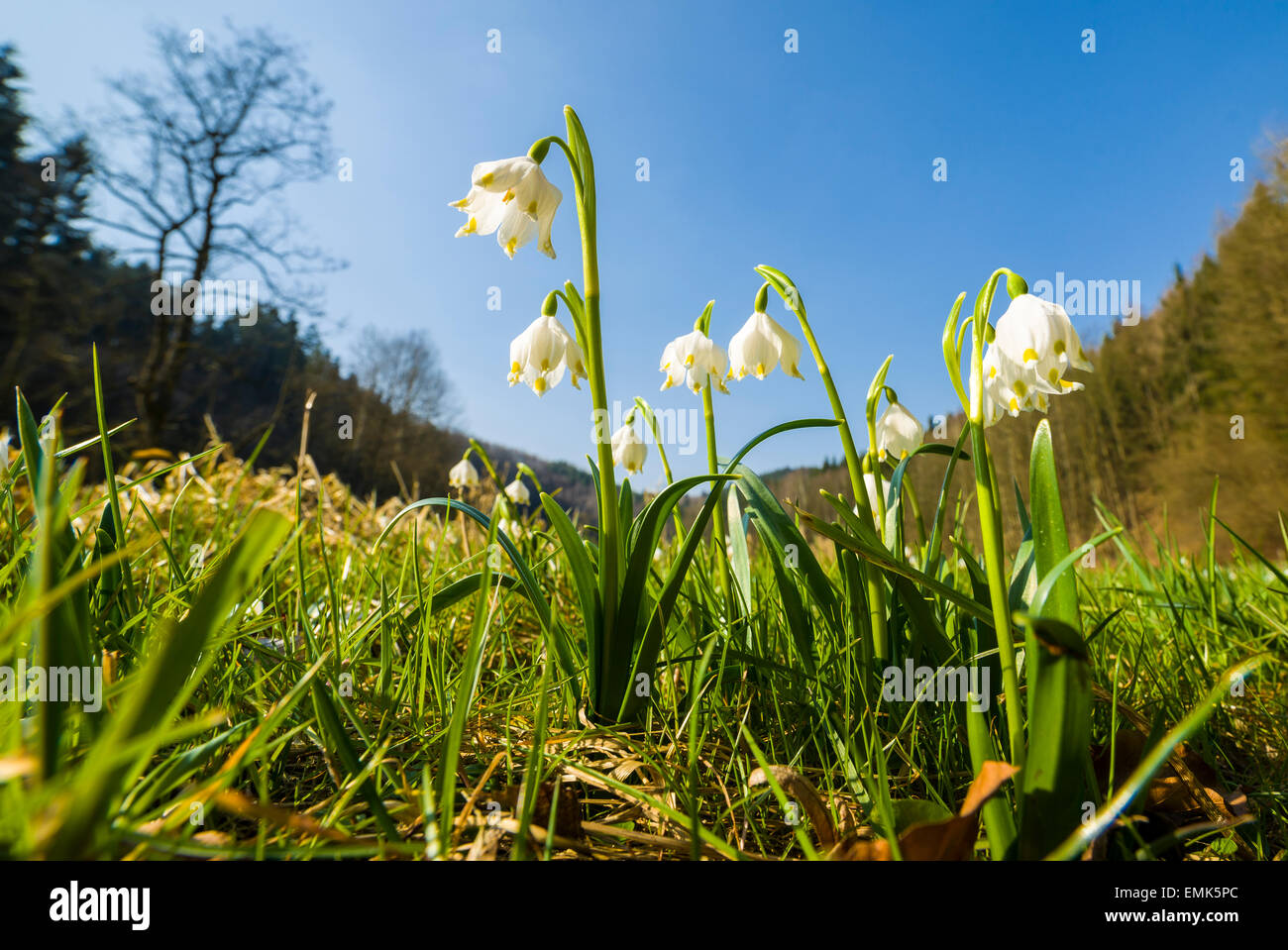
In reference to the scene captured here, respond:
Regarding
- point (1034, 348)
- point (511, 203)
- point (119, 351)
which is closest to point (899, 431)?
point (1034, 348)

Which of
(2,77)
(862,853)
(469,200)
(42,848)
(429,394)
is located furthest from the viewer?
(429,394)

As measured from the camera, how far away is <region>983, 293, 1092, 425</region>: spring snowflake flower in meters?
1.02

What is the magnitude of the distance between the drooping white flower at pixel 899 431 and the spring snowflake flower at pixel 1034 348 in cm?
48

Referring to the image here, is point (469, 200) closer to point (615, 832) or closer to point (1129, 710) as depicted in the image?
point (615, 832)

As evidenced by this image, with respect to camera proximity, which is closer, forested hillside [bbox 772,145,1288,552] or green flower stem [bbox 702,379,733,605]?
green flower stem [bbox 702,379,733,605]

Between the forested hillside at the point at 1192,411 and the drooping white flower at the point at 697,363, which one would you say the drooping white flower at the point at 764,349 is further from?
the forested hillside at the point at 1192,411

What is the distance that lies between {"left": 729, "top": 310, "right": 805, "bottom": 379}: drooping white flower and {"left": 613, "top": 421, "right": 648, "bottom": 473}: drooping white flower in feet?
2.09

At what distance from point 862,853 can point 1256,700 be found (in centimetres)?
137

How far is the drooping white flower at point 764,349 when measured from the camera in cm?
157

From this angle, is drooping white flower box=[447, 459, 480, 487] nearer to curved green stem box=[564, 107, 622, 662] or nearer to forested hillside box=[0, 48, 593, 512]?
curved green stem box=[564, 107, 622, 662]

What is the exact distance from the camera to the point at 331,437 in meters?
19.8

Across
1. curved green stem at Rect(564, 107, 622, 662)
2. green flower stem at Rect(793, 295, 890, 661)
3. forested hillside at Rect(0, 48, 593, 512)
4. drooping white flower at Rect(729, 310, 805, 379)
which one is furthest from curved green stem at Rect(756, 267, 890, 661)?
forested hillside at Rect(0, 48, 593, 512)

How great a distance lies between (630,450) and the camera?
2.16 metres
